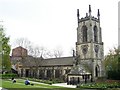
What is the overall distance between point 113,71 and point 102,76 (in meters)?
7.40

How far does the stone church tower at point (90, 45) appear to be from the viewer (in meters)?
56.9

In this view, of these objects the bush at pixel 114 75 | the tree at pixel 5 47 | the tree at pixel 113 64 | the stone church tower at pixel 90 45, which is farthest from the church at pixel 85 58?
the tree at pixel 5 47

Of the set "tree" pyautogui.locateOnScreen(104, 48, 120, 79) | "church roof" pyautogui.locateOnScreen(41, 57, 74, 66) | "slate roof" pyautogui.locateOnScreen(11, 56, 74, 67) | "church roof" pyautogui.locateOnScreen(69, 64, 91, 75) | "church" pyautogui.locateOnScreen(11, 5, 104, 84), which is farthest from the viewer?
"slate roof" pyautogui.locateOnScreen(11, 56, 74, 67)

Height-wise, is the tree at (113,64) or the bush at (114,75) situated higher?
the tree at (113,64)

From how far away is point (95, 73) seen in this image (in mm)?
56562

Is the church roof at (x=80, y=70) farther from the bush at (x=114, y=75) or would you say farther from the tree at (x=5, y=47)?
the tree at (x=5, y=47)

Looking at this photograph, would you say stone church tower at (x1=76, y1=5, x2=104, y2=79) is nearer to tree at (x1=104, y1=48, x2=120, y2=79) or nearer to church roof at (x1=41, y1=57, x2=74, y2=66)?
tree at (x1=104, y1=48, x2=120, y2=79)

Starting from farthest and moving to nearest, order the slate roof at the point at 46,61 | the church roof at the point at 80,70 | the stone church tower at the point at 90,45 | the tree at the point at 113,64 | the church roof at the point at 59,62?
the slate roof at the point at 46,61
the church roof at the point at 59,62
the stone church tower at the point at 90,45
the church roof at the point at 80,70
the tree at the point at 113,64

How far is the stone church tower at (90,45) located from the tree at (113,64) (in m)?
3.00

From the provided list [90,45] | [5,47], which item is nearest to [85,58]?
[90,45]

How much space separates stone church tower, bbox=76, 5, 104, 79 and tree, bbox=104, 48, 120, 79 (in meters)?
3.00

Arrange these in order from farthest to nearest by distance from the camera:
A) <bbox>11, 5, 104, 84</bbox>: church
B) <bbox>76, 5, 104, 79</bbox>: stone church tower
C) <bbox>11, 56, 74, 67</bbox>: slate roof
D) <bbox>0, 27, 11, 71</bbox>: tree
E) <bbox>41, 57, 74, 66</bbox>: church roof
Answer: <bbox>11, 56, 74, 67</bbox>: slate roof → <bbox>41, 57, 74, 66</bbox>: church roof → <bbox>76, 5, 104, 79</bbox>: stone church tower → <bbox>11, 5, 104, 84</bbox>: church → <bbox>0, 27, 11, 71</bbox>: tree

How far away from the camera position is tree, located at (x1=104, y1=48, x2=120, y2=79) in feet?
164

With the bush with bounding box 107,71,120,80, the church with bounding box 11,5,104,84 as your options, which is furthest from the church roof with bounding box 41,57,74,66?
the bush with bounding box 107,71,120,80
